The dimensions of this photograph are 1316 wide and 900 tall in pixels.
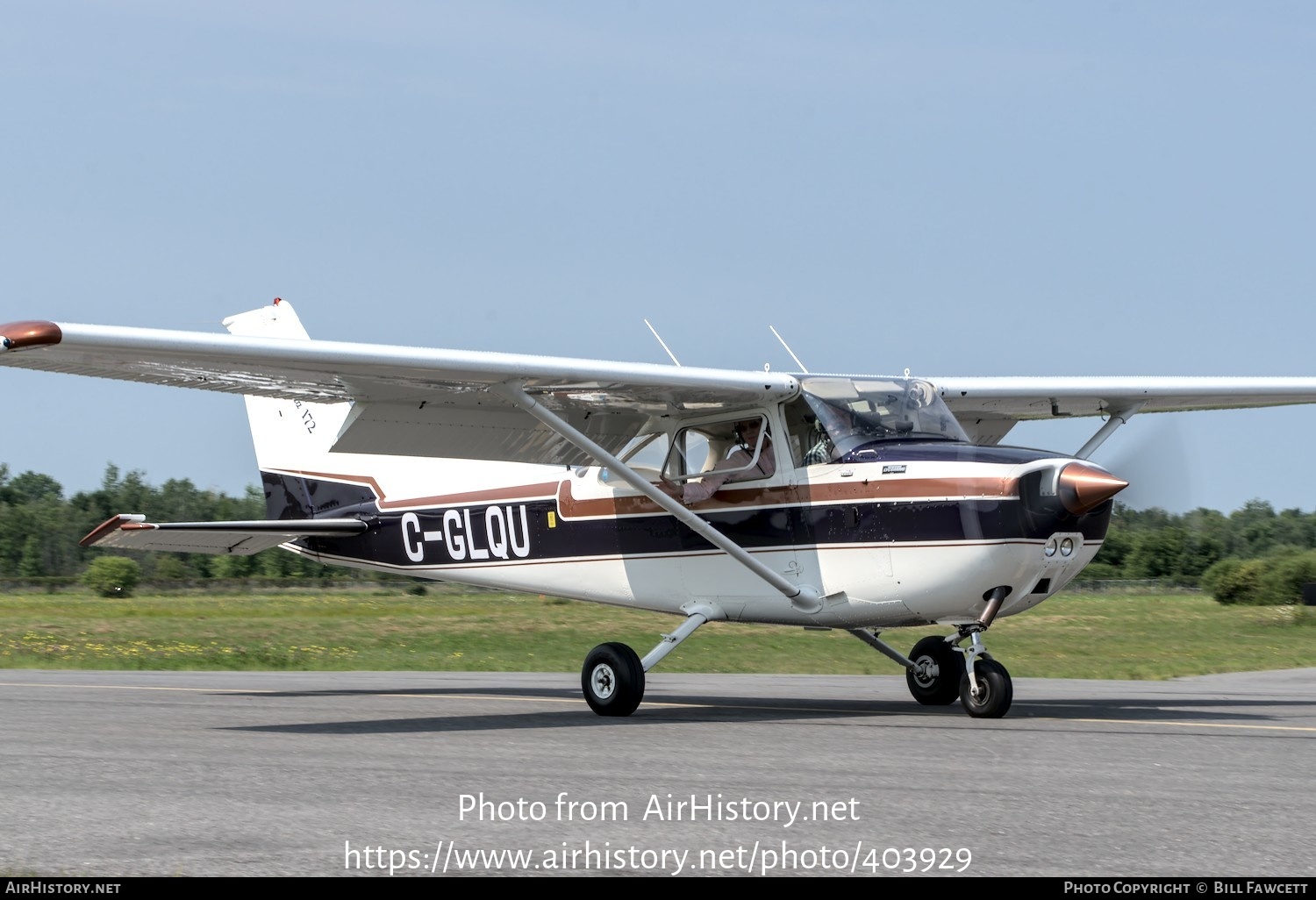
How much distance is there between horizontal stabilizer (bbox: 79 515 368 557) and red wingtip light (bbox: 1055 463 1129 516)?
8.23 m

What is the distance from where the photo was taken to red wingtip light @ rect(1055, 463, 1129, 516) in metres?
10.9

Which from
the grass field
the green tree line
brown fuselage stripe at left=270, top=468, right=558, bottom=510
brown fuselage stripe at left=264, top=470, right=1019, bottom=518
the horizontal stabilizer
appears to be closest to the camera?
brown fuselage stripe at left=264, top=470, right=1019, bottom=518

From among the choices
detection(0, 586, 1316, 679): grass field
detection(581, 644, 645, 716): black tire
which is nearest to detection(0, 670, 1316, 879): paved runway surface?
detection(581, 644, 645, 716): black tire

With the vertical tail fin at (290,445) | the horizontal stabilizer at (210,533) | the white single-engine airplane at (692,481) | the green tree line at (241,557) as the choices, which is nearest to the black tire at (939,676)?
the white single-engine airplane at (692,481)

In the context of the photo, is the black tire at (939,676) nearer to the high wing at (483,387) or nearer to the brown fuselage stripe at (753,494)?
the brown fuselage stripe at (753,494)

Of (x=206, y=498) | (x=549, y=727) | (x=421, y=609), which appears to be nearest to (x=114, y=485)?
(x=206, y=498)

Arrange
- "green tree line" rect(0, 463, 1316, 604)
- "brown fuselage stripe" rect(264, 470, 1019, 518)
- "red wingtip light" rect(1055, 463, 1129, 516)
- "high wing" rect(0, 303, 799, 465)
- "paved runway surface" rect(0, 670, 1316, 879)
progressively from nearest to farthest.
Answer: "paved runway surface" rect(0, 670, 1316, 879) → "high wing" rect(0, 303, 799, 465) → "red wingtip light" rect(1055, 463, 1129, 516) → "brown fuselage stripe" rect(264, 470, 1019, 518) → "green tree line" rect(0, 463, 1316, 604)

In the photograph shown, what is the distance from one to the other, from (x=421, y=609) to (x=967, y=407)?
92.7ft

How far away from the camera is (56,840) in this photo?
6.14 meters

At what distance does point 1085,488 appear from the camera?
10.9 m

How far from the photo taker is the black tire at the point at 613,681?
1273 cm

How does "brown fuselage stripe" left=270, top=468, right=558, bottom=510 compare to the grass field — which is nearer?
"brown fuselage stripe" left=270, top=468, right=558, bottom=510

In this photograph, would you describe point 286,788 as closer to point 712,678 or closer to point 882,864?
point 882,864

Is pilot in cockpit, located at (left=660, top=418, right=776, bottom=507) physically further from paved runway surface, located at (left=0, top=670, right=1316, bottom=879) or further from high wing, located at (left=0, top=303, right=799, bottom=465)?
paved runway surface, located at (left=0, top=670, right=1316, bottom=879)
